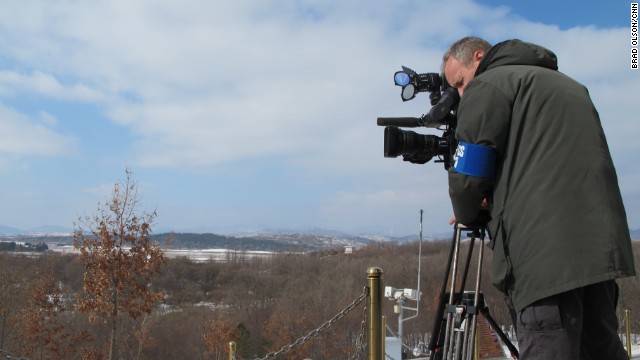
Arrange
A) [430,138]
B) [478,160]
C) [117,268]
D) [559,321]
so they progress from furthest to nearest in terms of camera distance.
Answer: [117,268]
[430,138]
[478,160]
[559,321]

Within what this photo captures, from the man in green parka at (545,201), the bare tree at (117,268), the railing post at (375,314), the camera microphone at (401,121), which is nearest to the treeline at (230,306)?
the bare tree at (117,268)

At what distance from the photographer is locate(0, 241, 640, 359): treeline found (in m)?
21.9

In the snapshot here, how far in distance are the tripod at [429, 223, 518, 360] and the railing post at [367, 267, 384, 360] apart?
83 centimetres

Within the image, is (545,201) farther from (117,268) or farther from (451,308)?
(117,268)

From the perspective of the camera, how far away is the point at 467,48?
1.95 meters

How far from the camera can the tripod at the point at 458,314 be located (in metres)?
1.96

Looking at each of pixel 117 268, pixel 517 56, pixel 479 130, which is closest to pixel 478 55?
pixel 517 56

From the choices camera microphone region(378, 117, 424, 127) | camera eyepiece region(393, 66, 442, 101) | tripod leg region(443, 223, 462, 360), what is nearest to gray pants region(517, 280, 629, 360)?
tripod leg region(443, 223, 462, 360)

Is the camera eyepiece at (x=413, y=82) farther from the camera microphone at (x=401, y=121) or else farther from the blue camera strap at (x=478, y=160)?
the blue camera strap at (x=478, y=160)

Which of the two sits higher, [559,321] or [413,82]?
[413,82]

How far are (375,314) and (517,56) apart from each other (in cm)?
176

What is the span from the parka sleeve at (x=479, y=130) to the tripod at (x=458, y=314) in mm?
A: 224

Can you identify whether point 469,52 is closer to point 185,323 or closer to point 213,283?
A: point 185,323

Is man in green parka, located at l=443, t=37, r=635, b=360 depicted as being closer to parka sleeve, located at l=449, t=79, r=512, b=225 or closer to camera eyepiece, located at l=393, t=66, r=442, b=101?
parka sleeve, located at l=449, t=79, r=512, b=225
